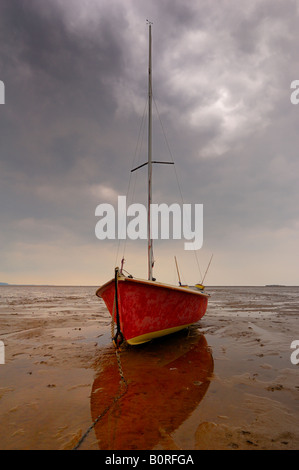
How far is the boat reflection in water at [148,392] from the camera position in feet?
8.97

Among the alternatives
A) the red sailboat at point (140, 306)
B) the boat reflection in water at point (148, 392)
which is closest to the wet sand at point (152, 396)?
the boat reflection in water at point (148, 392)

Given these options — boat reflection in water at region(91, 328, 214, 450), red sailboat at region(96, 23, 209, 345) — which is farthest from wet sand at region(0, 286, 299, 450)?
red sailboat at region(96, 23, 209, 345)

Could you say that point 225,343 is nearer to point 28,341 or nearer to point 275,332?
A: point 275,332

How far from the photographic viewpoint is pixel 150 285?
19.4ft

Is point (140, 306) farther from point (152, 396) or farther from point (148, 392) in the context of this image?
point (152, 396)

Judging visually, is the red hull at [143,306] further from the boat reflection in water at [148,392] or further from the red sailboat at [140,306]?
the boat reflection in water at [148,392]

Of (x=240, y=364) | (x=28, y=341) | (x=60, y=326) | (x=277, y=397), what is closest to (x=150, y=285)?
(x=240, y=364)

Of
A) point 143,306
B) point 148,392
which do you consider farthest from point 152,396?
point 143,306

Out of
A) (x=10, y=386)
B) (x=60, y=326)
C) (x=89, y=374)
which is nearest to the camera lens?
(x=10, y=386)

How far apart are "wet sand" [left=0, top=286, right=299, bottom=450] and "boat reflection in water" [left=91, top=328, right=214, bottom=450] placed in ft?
0.05

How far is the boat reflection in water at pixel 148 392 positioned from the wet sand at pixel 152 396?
0.01 m

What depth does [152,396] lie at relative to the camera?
376 cm

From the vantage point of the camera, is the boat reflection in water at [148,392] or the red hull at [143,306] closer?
the boat reflection in water at [148,392]
